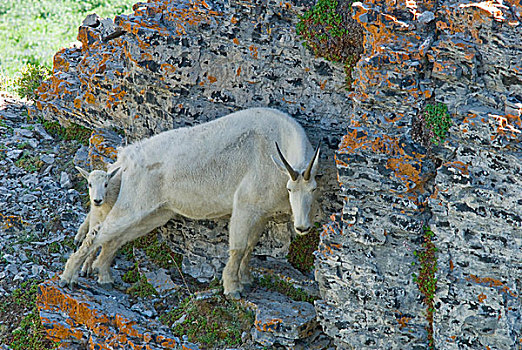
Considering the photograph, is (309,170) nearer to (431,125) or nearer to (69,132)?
(431,125)

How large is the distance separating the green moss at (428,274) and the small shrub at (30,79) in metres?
10.8

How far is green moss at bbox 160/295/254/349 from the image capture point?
36.6ft

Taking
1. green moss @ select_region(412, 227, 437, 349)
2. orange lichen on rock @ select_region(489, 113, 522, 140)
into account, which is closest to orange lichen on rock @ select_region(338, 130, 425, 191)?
green moss @ select_region(412, 227, 437, 349)

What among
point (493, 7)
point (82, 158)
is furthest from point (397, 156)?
point (82, 158)

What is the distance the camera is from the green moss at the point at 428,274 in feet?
31.4

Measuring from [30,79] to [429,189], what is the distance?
11.8 metres

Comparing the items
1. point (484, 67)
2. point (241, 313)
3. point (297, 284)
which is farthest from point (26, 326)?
point (484, 67)

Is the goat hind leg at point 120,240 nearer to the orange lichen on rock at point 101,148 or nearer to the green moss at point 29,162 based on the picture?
the orange lichen on rock at point 101,148

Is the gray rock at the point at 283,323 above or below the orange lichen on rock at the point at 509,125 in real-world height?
below

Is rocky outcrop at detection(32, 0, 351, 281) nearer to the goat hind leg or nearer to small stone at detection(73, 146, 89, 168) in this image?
the goat hind leg

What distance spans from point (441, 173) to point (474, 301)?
161 centimetres

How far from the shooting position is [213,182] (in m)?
11.8

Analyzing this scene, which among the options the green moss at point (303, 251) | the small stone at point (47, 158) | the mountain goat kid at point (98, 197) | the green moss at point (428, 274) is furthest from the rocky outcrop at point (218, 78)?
the green moss at point (428, 274)

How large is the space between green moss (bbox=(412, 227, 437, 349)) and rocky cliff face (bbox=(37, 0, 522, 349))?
0.05 ft
